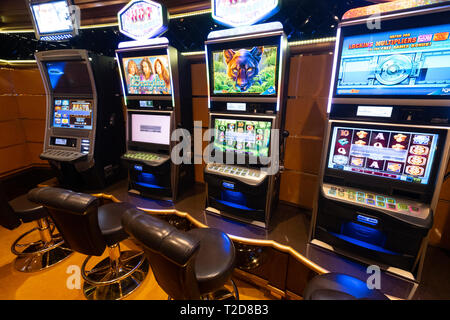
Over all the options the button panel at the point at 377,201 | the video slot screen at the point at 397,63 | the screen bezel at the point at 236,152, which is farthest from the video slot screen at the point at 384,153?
the screen bezel at the point at 236,152

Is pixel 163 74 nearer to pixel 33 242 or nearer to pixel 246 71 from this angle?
pixel 246 71

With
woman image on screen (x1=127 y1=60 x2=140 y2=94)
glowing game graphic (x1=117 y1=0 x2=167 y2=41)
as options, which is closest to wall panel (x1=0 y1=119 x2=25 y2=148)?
woman image on screen (x1=127 y1=60 x2=140 y2=94)

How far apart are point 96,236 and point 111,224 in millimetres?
204

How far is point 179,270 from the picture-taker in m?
1.22

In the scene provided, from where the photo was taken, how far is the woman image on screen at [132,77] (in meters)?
2.66

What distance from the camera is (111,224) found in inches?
78.9

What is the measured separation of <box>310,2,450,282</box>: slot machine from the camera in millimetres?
1381

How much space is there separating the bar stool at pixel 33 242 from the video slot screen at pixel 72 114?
3.61 feet

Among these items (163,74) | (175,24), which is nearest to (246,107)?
(163,74)

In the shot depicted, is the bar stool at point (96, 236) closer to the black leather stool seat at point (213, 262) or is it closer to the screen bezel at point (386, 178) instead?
the black leather stool seat at point (213, 262)

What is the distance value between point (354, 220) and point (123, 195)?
2799 millimetres

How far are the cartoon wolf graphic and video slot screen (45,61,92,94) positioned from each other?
200 cm
